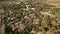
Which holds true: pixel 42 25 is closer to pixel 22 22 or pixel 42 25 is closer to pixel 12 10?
pixel 22 22

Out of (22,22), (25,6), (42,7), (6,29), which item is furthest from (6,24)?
(42,7)

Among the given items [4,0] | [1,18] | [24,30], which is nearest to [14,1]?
[4,0]

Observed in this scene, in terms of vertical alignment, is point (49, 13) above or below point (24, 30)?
above

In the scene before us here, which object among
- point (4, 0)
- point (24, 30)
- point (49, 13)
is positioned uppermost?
point (4, 0)

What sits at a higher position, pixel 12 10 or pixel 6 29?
pixel 12 10

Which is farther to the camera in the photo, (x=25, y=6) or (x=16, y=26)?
(x=25, y=6)

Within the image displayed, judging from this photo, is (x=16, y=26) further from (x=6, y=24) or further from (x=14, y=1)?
(x=14, y=1)

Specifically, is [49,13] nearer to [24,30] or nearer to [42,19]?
[42,19]

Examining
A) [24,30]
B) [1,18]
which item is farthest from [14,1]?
[24,30]

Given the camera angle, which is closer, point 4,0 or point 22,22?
point 22,22
